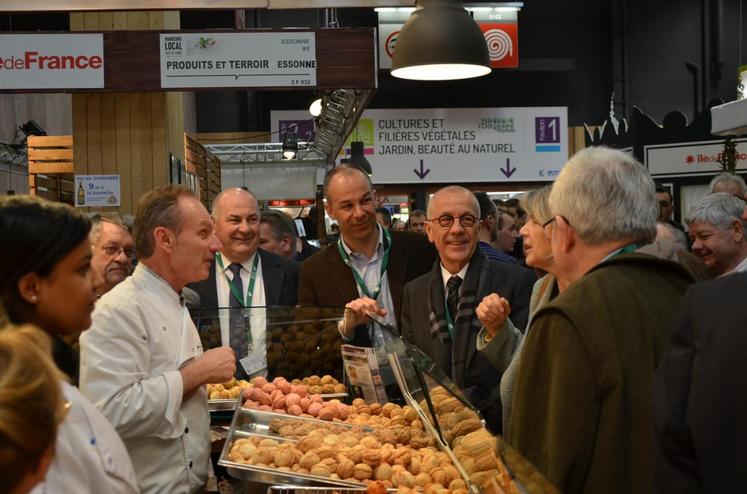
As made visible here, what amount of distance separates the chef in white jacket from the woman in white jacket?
2.46 feet

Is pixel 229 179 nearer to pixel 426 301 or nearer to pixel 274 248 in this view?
pixel 274 248

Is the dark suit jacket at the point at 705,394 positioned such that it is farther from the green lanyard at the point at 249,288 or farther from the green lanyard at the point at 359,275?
the green lanyard at the point at 249,288

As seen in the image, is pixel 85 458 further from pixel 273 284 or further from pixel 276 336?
pixel 273 284

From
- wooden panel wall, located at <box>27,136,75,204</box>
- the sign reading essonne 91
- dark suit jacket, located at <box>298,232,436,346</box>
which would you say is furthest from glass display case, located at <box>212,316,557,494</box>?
wooden panel wall, located at <box>27,136,75,204</box>

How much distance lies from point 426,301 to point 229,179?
1561cm


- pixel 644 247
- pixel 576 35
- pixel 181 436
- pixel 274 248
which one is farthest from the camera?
pixel 576 35

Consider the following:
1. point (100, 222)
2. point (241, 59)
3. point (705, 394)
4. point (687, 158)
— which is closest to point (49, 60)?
point (241, 59)

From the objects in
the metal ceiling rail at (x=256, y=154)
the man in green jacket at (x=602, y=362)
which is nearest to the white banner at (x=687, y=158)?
the metal ceiling rail at (x=256, y=154)

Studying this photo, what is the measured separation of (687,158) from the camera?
13.1 m

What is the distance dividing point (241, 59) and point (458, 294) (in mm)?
2822

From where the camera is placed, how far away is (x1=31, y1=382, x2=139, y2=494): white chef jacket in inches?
65.2

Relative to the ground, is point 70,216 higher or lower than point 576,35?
lower

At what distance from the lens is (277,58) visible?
19.7 feet

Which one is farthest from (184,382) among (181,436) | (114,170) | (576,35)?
(576,35)
